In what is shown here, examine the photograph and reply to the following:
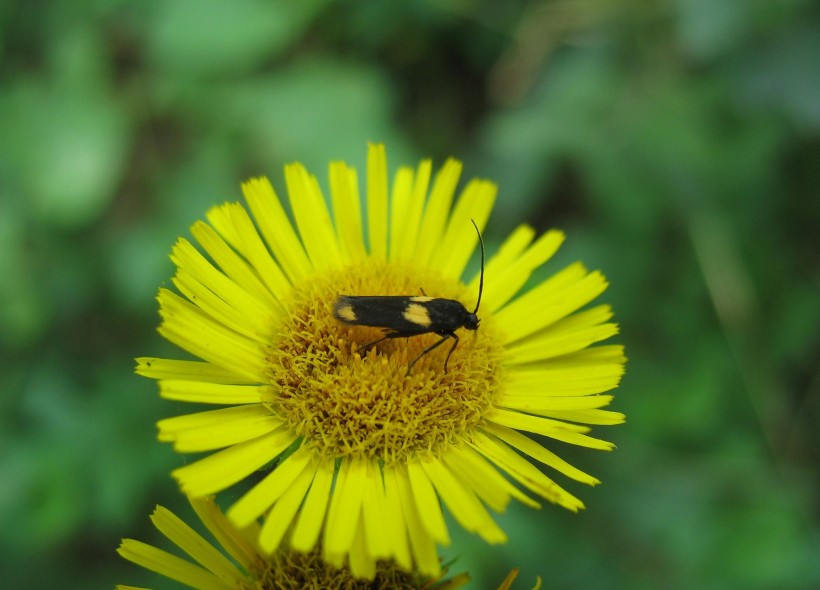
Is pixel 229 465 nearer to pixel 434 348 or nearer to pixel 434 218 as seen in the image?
pixel 434 348

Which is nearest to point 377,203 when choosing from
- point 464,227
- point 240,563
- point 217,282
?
point 464,227

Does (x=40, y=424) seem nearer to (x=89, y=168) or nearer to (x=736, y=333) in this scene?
(x=89, y=168)

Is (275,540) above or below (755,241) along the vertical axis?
below

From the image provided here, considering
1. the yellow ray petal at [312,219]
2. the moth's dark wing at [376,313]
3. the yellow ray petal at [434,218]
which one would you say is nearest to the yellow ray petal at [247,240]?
the yellow ray petal at [312,219]

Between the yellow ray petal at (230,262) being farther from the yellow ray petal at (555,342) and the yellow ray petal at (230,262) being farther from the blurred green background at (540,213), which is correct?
the blurred green background at (540,213)

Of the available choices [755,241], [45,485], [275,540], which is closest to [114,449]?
[45,485]

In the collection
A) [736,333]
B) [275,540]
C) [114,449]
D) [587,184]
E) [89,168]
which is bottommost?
[275,540]
